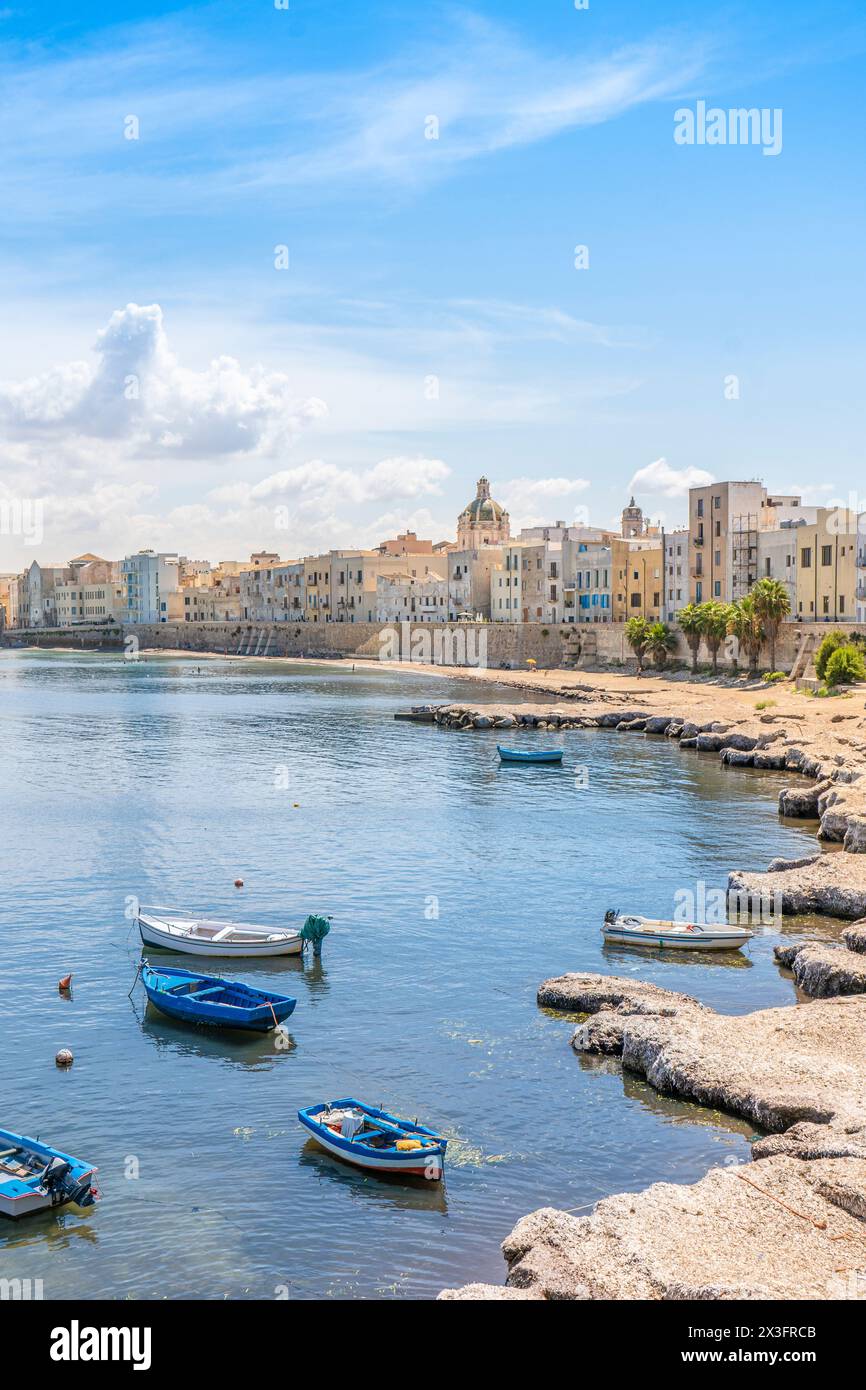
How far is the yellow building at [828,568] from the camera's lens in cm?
9544

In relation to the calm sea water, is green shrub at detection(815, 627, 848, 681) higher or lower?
higher

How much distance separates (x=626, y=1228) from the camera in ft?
57.1

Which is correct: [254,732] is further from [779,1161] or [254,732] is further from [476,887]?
[779,1161]

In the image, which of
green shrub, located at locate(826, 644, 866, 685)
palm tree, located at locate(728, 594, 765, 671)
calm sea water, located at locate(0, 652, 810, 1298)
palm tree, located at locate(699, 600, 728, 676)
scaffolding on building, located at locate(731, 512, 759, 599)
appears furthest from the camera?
scaffolding on building, located at locate(731, 512, 759, 599)

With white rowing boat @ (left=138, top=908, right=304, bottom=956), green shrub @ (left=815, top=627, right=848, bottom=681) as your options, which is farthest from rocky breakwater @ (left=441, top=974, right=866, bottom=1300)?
green shrub @ (left=815, top=627, right=848, bottom=681)

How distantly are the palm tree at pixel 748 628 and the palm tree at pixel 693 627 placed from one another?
4.96 metres

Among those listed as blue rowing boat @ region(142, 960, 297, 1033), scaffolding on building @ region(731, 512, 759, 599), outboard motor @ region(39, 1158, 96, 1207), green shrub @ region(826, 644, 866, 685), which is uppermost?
scaffolding on building @ region(731, 512, 759, 599)

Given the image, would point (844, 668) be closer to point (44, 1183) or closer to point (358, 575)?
point (44, 1183)

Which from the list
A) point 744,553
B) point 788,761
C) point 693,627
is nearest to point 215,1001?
point 788,761

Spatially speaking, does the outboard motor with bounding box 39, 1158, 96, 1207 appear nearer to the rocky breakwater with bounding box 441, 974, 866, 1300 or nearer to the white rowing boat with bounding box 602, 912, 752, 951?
the rocky breakwater with bounding box 441, 974, 866, 1300

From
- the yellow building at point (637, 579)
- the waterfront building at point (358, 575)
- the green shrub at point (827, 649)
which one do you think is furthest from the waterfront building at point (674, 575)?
the waterfront building at point (358, 575)

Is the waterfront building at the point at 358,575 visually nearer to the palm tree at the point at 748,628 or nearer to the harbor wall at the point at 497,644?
the harbor wall at the point at 497,644

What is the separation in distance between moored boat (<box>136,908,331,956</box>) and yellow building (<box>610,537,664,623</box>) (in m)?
98.7

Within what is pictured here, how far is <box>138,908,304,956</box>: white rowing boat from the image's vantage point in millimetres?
33219
